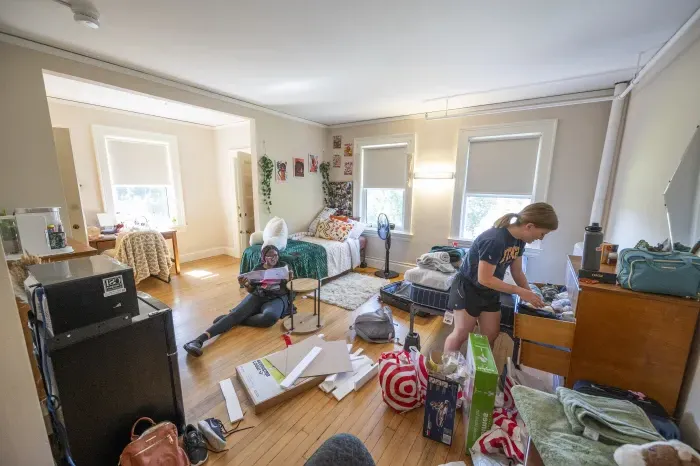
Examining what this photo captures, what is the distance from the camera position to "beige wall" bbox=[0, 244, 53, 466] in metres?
0.92

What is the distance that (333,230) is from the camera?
4.56 metres

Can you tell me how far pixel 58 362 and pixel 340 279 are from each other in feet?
10.7

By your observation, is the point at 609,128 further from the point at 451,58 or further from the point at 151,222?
the point at 151,222

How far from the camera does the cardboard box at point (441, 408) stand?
1.48m

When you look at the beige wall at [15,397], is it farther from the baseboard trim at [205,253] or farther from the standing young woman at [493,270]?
the baseboard trim at [205,253]

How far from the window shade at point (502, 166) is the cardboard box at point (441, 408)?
9.80 ft

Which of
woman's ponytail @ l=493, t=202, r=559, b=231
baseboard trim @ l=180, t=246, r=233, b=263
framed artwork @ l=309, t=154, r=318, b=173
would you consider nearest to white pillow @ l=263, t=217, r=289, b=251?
framed artwork @ l=309, t=154, r=318, b=173

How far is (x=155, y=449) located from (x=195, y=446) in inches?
9.4

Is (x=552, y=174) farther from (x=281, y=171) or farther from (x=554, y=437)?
(x=281, y=171)

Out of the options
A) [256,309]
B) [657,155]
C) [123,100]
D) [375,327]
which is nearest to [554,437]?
[375,327]

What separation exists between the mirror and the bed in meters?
3.22

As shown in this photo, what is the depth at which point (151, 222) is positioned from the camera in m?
4.55

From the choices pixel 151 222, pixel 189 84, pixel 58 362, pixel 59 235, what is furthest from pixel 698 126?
pixel 151 222

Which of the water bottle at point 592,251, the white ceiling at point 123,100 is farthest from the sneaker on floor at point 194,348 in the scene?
the water bottle at point 592,251
